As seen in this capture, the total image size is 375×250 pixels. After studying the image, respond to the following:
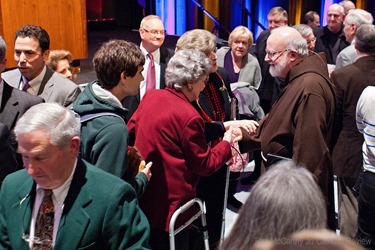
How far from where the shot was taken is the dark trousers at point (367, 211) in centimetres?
324

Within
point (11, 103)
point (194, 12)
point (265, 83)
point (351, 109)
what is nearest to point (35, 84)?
point (11, 103)

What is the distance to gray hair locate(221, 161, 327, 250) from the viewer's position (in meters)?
1.30

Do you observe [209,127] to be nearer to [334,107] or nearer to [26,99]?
[334,107]

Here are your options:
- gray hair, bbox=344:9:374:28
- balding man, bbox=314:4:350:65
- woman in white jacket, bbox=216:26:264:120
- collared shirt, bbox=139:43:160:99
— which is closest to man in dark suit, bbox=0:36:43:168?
collared shirt, bbox=139:43:160:99

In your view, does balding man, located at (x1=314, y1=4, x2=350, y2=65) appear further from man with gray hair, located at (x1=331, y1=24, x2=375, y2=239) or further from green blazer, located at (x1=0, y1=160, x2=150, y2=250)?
green blazer, located at (x1=0, y1=160, x2=150, y2=250)

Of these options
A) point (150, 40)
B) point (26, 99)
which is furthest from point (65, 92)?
point (150, 40)

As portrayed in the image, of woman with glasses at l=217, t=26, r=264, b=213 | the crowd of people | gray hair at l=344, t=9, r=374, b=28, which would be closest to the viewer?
the crowd of people

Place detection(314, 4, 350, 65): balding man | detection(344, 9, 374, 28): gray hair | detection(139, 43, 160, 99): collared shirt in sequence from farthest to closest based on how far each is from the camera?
detection(314, 4, 350, 65): balding man
detection(344, 9, 374, 28): gray hair
detection(139, 43, 160, 99): collared shirt

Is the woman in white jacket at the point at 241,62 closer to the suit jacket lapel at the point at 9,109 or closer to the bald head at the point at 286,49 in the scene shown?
the bald head at the point at 286,49

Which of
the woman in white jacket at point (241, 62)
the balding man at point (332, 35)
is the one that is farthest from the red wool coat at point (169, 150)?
the balding man at point (332, 35)

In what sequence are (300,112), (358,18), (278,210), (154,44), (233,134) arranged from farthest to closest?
1. (358,18)
2. (154,44)
3. (233,134)
4. (300,112)
5. (278,210)

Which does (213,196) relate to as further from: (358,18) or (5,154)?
(358,18)

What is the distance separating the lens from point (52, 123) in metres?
1.99

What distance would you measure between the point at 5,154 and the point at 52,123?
734mm
